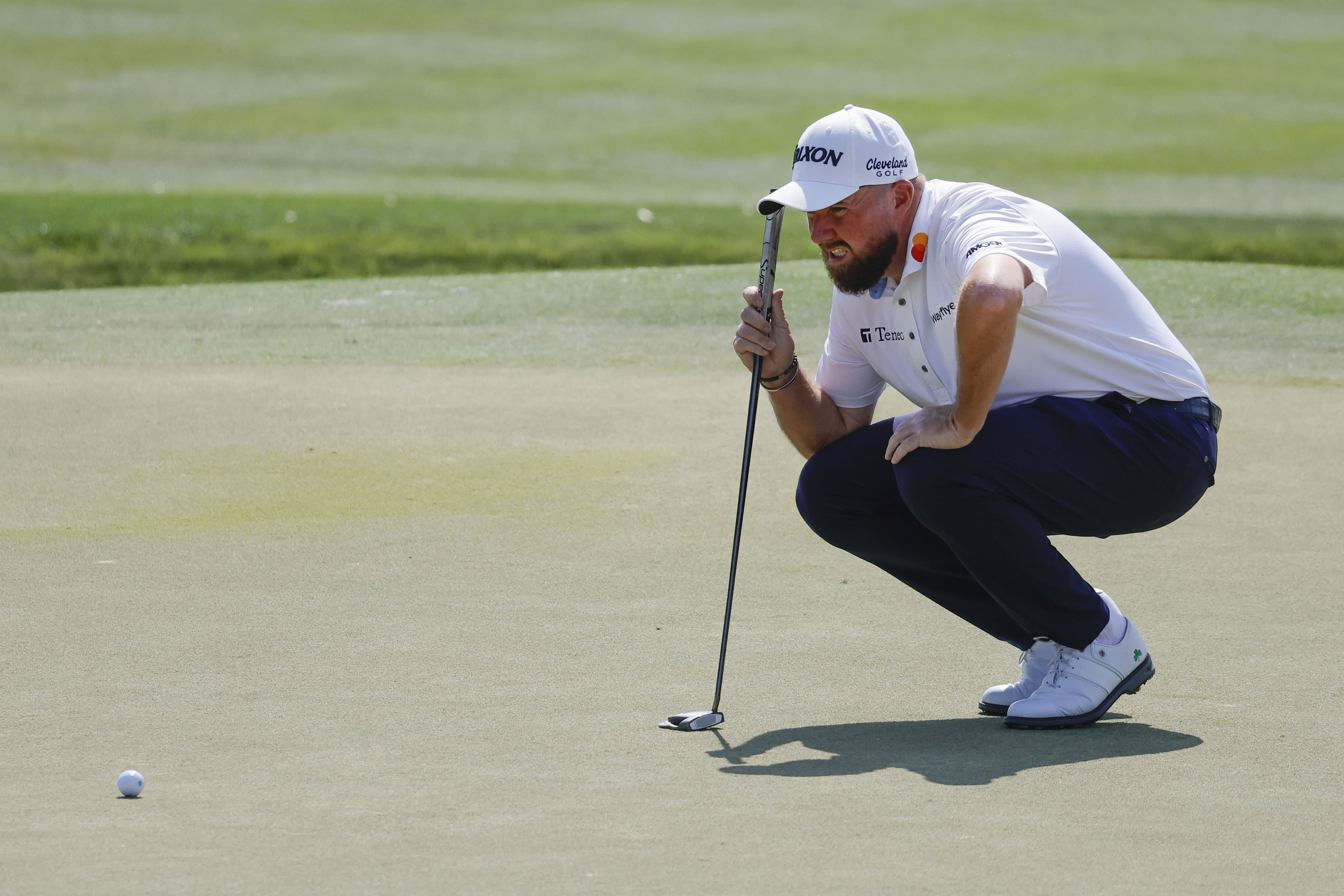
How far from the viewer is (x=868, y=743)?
377cm

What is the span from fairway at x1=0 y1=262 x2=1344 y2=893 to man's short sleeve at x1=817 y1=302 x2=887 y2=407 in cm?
66

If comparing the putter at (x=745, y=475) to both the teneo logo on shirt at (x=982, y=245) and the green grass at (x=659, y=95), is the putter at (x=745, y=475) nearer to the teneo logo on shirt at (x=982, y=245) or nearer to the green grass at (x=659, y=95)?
the teneo logo on shirt at (x=982, y=245)

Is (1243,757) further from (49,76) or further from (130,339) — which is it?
(49,76)

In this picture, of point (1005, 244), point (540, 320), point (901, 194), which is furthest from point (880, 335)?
point (540, 320)

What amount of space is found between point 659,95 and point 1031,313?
22.4 metres

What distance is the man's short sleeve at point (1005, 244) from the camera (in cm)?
383

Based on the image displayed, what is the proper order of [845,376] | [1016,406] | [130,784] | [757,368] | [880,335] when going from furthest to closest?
[845,376], [757,368], [880,335], [1016,406], [130,784]

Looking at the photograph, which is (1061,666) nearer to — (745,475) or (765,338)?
(745,475)

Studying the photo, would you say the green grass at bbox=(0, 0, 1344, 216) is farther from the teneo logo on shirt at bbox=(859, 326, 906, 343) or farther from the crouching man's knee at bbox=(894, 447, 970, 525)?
the crouching man's knee at bbox=(894, 447, 970, 525)

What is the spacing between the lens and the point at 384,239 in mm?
15594

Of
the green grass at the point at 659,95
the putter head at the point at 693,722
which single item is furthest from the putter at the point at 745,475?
the green grass at the point at 659,95

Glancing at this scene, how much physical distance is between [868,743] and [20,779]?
66.6 inches

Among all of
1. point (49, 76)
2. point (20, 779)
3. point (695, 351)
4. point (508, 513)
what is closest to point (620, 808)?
point (20, 779)

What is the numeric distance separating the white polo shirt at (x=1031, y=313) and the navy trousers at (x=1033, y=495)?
0.22 feet
